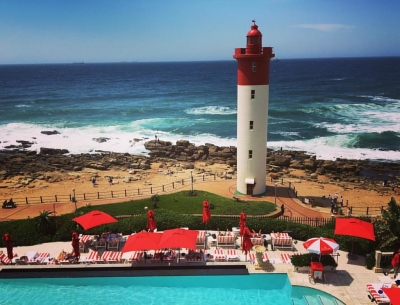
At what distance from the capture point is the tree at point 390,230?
52.0ft

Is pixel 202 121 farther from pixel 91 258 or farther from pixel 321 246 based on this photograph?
pixel 321 246

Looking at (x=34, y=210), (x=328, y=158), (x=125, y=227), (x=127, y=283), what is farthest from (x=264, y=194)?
(x=328, y=158)

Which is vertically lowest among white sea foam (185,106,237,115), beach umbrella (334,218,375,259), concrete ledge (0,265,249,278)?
concrete ledge (0,265,249,278)

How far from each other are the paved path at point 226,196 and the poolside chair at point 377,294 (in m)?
8.71

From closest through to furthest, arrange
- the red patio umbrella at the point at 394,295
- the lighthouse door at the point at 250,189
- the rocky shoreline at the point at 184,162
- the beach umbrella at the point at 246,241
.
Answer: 1. the red patio umbrella at the point at 394,295
2. the beach umbrella at the point at 246,241
3. the lighthouse door at the point at 250,189
4. the rocky shoreline at the point at 184,162

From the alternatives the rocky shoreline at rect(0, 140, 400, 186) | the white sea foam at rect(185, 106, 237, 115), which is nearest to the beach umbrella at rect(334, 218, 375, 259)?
the rocky shoreline at rect(0, 140, 400, 186)

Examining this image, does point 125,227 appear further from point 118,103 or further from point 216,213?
point 118,103

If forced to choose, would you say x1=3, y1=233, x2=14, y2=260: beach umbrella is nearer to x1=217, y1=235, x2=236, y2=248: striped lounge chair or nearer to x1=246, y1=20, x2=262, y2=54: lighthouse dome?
x1=217, y1=235, x2=236, y2=248: striped lounge chair

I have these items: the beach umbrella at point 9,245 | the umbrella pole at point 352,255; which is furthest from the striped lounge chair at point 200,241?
the beach umbrella at point 9,245

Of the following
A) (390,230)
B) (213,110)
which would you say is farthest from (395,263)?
(213,110)

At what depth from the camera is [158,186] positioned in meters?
32.1

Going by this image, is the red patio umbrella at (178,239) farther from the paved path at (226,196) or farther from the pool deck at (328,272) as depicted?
the paved path at (226,196)

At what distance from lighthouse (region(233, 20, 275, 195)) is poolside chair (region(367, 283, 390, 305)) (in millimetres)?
11439

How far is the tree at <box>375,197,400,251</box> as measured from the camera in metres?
15.9
